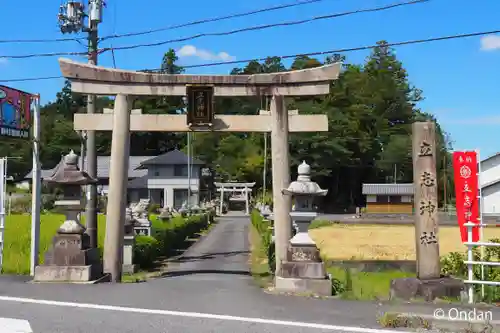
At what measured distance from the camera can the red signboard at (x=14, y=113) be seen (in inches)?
412

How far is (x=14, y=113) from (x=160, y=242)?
379 inches

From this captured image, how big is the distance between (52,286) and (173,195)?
161 feet

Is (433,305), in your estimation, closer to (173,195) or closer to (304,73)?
(304,73)

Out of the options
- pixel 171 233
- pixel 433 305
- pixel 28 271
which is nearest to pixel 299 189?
pixel 433 305

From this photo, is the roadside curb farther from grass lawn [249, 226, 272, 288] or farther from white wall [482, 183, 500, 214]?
grass lawn [249, 226, 272, 288]

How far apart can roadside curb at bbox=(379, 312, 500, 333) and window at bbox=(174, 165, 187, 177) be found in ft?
172

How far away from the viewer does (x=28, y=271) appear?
11719mm

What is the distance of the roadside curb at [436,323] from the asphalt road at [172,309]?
0.86 feet

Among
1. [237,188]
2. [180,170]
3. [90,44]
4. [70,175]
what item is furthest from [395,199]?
[70,175]

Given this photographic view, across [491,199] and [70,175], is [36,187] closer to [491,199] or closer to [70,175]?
[70,175]

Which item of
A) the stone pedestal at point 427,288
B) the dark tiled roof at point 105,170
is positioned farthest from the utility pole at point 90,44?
the dark tiled roof at point 105,170

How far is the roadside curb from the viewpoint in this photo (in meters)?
6.36

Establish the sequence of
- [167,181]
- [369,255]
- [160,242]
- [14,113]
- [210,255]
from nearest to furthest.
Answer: [14,113]
[160,242]
[369,255]
[210,255]
[167,181]

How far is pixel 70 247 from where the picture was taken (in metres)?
9.95
